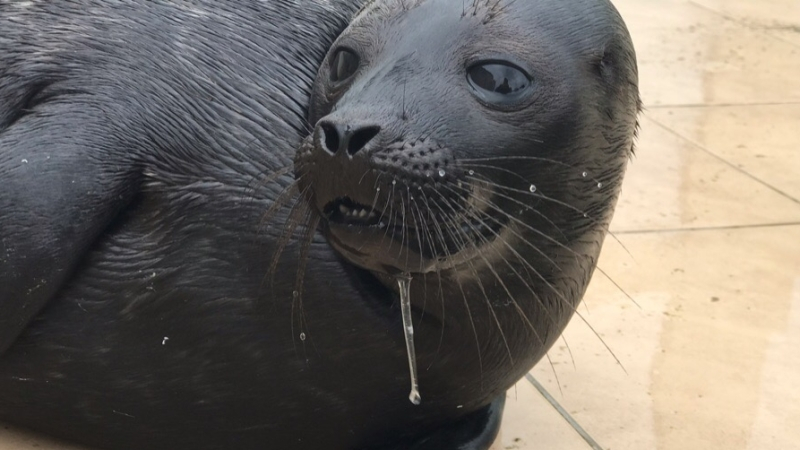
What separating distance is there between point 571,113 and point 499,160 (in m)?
0.21

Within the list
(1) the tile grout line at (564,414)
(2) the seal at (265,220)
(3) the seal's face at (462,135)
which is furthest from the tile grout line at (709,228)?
(3) the seal's face at (462,135)

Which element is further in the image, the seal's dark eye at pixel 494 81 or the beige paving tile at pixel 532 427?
the beige paving tile at pixel 532 427

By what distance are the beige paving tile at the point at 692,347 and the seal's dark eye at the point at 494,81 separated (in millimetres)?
1170

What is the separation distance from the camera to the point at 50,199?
238 centimetres

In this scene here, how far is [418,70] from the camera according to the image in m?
2.18

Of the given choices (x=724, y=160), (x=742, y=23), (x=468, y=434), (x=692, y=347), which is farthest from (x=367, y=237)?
(x=742, y=23)

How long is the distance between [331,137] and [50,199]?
706 millimetres

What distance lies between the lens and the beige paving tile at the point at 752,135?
207 inches

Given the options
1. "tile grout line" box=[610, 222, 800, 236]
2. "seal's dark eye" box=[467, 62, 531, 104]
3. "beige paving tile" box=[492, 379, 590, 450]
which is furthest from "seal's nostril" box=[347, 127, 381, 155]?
"tile grout line" box=[610, 222, 800, 236]

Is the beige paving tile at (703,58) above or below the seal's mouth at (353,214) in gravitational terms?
below

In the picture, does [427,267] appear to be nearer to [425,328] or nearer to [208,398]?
[425,328]

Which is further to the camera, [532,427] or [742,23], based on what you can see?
[742,23]

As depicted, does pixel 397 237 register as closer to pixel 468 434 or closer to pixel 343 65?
pixel 343 65

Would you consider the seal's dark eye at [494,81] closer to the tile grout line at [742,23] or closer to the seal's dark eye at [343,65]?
the seal's dark eye at [343,65]
